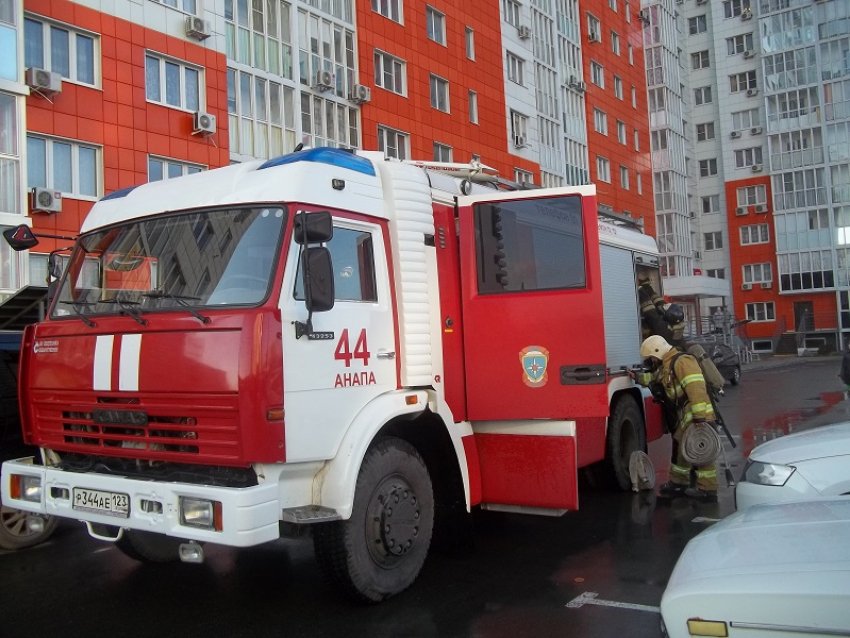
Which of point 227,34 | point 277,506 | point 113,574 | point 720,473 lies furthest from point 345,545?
point 227,34

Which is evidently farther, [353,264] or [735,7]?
[735,7]

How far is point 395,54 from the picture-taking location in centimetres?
2667

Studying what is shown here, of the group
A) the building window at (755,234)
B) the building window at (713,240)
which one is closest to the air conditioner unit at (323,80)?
the building window at (755,234)

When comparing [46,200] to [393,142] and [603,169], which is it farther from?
[603,169]

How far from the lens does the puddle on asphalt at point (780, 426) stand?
12.0 m

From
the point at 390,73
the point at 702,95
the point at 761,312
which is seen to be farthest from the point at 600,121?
the point at 390,73

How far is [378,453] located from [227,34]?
18747 mm

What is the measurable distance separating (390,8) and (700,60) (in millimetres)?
38127

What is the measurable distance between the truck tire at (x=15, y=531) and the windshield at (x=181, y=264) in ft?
7.72

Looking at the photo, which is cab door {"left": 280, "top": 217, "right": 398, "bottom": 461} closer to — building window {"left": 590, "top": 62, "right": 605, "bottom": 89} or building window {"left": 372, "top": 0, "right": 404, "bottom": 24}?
building window {"left": 372, "top": 0, "right": 404, "bottom": 24}

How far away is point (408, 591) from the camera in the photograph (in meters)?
5.27

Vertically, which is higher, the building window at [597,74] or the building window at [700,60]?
the building window at [700,60]

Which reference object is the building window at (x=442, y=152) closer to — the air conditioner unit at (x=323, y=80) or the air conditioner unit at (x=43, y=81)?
the air conditioner unit at (x=323, y=80)

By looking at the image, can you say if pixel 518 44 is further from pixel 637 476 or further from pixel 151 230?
pixel 151 230
